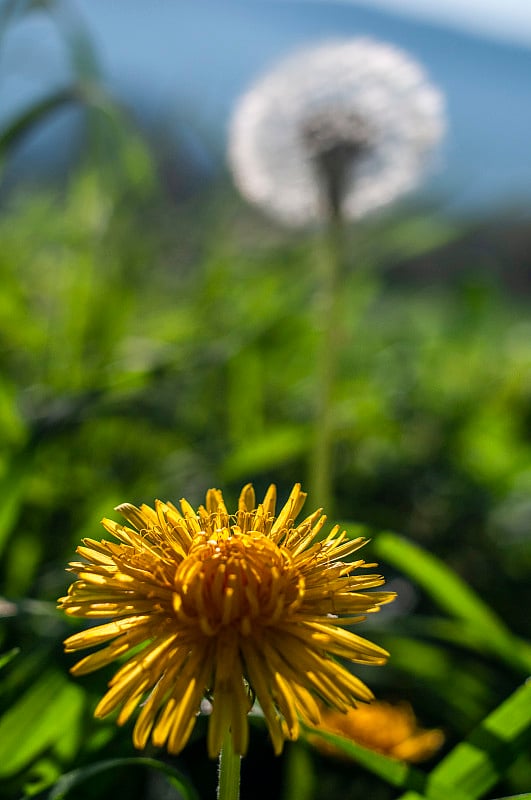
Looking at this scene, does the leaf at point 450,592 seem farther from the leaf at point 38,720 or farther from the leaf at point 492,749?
the leaf at point 38,720

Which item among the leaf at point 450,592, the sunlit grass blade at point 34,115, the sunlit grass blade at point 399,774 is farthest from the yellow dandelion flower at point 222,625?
the sunlit grass blade at point 34,115

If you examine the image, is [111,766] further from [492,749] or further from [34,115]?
[34,115]

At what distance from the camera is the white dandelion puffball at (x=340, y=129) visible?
47.1 inches

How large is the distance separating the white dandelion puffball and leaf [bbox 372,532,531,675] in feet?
1.85

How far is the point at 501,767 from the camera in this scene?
54cm

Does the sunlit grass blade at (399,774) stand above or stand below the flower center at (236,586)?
below

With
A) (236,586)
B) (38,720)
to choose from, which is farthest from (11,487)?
(236,586)

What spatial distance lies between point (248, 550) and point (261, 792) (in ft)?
1.63

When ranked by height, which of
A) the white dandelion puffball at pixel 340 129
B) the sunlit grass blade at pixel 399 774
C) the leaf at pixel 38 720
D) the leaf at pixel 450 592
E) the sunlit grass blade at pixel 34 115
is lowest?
the sunlit grass blade at pixel 399 774

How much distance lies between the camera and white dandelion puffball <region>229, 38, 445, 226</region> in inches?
47.1

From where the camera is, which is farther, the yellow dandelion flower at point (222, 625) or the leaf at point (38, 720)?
the leaf at point (38, 720)

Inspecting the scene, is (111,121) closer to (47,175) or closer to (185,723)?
(185,723)

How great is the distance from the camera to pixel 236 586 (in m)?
0.43

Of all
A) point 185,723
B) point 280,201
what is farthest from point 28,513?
point 185,723
